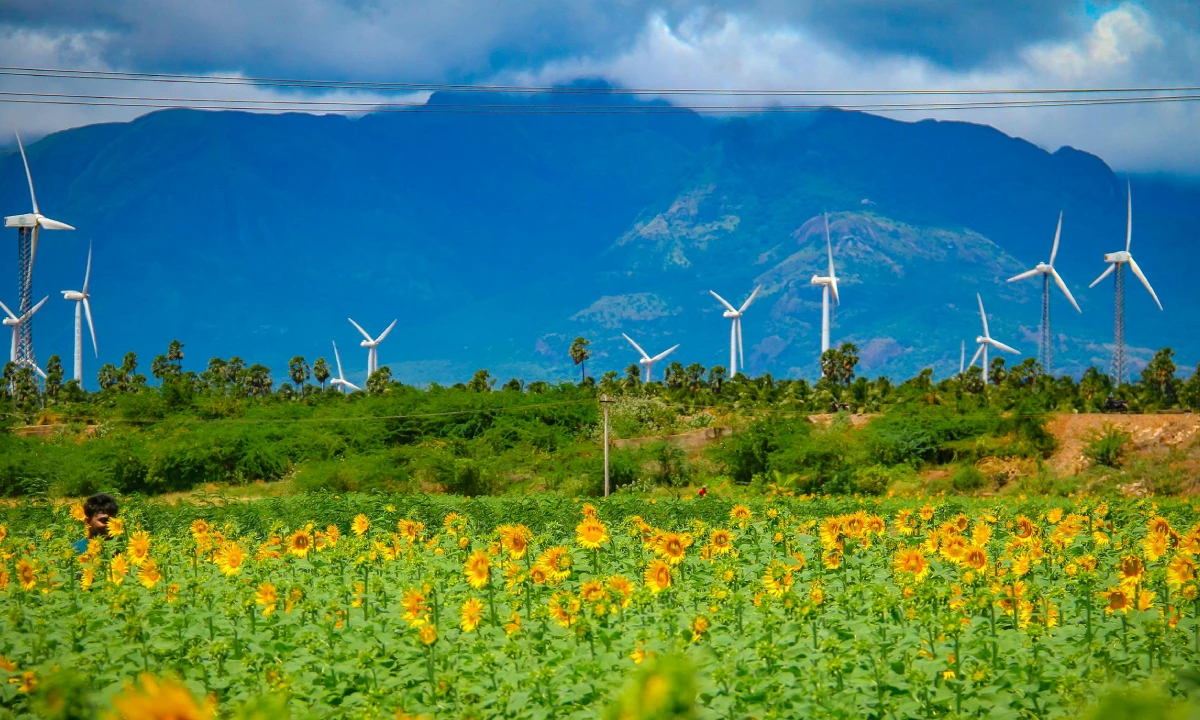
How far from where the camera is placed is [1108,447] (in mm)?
28703

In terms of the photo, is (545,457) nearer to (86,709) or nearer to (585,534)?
(585,534)

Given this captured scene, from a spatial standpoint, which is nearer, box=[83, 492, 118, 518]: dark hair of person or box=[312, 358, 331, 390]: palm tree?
box=[83, 492, 118, 518]: dark hair of person

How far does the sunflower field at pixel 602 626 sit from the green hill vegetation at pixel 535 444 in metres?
19.8

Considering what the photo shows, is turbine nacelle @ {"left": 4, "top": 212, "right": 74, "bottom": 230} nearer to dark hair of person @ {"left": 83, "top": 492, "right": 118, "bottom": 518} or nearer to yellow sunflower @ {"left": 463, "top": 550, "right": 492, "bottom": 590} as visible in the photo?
dark hair of person @ {"left": 83, "top": 492, "right": 118, "bottom": 518}

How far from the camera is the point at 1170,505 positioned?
17.9 m

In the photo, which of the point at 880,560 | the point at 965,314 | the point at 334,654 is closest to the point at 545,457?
the point at 880,560

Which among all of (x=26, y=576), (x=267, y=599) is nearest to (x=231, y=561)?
(x=267, y=599)

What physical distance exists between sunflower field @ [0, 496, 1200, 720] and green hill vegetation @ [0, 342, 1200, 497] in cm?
1981

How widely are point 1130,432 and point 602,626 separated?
89.8 feet

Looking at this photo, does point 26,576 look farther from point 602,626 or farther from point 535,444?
point 535,444

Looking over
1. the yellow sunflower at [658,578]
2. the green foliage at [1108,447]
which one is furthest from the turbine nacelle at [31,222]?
the yellow sunflower at [658,578]

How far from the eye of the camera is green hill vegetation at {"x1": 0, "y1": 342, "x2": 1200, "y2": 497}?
2950 centimetres

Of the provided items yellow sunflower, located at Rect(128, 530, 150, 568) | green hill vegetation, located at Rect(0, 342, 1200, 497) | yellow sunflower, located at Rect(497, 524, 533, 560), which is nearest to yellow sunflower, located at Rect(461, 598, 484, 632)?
yellow sunflower, located at Rect(497, 524, 533, 560)

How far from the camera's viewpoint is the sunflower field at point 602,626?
5.48 metres
